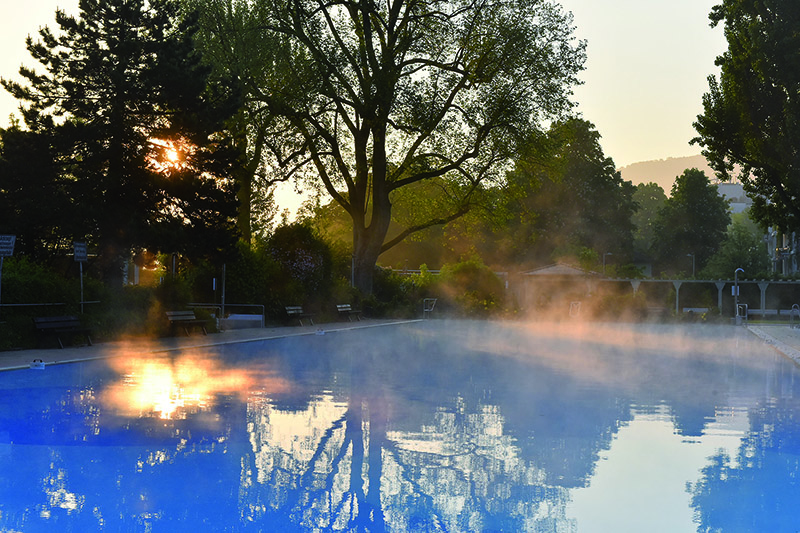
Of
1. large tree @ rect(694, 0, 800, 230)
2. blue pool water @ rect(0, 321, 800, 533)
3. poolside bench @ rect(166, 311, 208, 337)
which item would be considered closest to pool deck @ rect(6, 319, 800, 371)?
poolside bench @ rect(166, 311, 208, 337)

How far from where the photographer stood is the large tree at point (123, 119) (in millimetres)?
24906

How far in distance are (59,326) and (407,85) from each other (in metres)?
22.1

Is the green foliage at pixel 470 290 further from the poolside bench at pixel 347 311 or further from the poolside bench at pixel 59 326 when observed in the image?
the poolside bench at pixel 59 326

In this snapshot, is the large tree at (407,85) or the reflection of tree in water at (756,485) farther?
the large tree at (407,85)

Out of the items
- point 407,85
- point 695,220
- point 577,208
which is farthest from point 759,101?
point 695,220

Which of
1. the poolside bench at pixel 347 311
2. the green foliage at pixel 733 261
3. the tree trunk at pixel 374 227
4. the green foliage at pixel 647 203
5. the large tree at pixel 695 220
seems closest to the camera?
the poolside bench at pixel 347 311

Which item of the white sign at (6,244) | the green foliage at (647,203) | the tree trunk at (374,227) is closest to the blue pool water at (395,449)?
the white sign at (6,244)

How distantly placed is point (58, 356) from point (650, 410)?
12.1m

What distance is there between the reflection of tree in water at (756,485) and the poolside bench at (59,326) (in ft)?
49.6

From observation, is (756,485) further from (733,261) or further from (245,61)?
(733,261)

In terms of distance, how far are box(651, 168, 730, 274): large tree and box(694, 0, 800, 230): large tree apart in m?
66.2

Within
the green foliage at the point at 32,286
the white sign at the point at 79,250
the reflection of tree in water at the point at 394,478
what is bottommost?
the reflection of tree in water at the point at 394,478

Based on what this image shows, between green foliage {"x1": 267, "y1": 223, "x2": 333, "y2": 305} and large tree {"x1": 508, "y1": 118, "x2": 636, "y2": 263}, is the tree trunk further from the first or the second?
large tree {"x1": 508, "y1": 118, "x2": 636, "y2": 263}

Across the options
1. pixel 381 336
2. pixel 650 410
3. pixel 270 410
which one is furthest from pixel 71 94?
pixel 650 410
